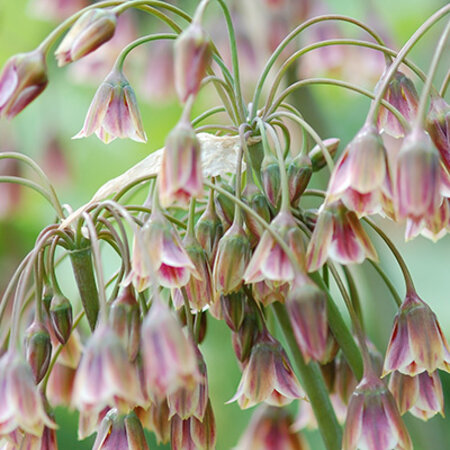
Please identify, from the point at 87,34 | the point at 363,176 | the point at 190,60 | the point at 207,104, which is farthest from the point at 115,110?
the point at 207,104

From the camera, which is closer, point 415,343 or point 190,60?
point 190,60

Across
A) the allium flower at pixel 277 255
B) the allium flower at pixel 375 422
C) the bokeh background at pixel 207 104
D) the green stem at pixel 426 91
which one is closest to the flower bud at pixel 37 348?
the allium flower at pixel 277 255

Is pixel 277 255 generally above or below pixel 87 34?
below

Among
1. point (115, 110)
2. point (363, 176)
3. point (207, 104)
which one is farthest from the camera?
point (207, 104)

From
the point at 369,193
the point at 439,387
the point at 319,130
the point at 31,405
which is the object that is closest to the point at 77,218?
the point at 31,405

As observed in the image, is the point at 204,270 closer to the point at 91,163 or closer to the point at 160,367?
the point at 160,367

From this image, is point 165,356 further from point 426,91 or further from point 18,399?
point 426,91

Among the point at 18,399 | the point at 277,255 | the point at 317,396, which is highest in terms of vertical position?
the point at 277,255

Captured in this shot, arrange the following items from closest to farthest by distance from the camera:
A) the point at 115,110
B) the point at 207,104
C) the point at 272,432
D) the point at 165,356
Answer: the point at 165,356, the point at 115,110, the point at 272,432, the point at 207,104
